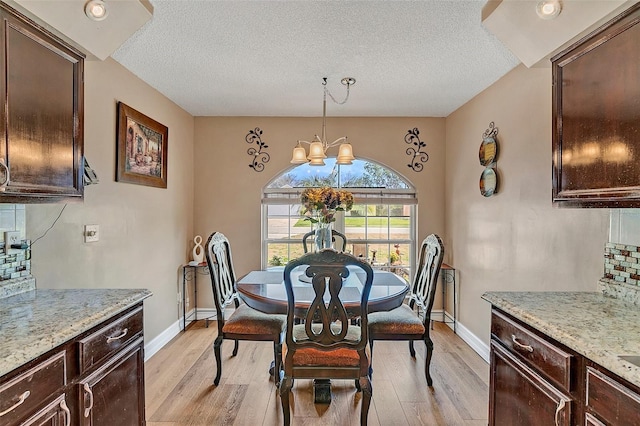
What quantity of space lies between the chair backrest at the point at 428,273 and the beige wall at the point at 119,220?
241cm

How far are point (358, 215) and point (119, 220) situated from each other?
8.61 ft

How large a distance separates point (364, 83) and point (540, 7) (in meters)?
1.58

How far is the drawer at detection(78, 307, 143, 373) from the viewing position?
140 cm

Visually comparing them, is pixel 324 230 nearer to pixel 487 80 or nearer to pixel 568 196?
pixel 568 196

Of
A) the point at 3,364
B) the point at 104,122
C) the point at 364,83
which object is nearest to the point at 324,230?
the point at 364,83

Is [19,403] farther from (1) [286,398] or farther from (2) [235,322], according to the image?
(2) [235,322]

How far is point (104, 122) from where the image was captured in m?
2.67

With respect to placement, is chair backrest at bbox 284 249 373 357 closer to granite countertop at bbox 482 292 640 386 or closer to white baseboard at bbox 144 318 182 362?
granite countertop at bbox 482 292 640 386

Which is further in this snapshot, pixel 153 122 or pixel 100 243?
pixel 153 122

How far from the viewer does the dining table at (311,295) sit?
223cm

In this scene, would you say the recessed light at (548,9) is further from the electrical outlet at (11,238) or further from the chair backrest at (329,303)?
the electrical outlet at (11,238)

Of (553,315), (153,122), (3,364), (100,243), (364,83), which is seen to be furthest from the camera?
(153,122)

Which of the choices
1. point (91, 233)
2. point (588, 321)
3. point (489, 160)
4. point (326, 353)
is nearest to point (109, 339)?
point (326, 353)

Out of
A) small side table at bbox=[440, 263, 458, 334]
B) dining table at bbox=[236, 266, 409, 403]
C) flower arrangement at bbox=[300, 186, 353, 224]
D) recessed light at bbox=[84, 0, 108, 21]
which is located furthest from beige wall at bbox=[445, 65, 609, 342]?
recessed light at bbox=[84, 0, 108, 21]
